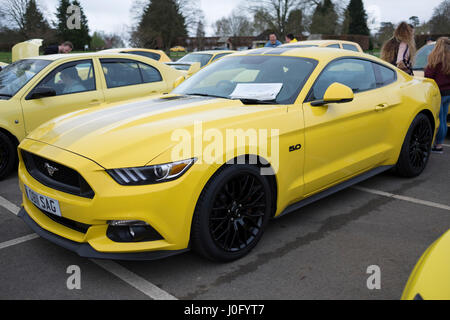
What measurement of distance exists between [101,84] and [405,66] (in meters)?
4.76

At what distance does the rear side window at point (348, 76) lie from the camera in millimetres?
3734

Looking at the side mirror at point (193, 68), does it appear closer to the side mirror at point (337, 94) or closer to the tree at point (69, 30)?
the side mirror at point (337, 94)

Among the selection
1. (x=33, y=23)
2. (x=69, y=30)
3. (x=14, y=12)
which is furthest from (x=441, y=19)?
(x=69, y=30)

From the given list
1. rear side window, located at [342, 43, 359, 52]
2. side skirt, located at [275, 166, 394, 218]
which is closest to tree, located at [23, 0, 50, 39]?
rear side window, located at [342, 43, 359, 52]

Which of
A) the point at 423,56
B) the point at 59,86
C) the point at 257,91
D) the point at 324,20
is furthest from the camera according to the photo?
the point at 324,20

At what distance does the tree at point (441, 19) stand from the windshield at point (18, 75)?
51763 mm

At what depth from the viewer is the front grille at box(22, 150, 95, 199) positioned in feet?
8.79

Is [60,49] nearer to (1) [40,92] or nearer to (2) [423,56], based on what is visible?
(1) [40,92]

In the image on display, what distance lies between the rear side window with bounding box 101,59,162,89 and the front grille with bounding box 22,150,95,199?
3.06 m

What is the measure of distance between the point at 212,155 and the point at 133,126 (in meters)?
0.65

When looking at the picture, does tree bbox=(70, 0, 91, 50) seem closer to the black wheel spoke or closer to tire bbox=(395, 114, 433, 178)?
tire bbox=(395, 114, 433, 178)

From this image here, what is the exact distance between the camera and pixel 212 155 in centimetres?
278
